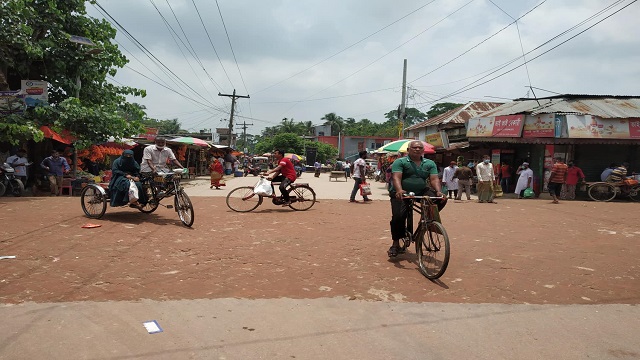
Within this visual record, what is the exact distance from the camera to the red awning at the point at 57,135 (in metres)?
13.1

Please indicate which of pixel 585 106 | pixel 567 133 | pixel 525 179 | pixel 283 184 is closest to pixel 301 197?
pixel 283 184

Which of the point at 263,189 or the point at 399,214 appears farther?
the point at 263,189

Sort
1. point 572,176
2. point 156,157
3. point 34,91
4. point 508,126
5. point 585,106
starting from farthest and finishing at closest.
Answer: point 585,106
point 508,126
point 572,176
point 34,91
point 156,157

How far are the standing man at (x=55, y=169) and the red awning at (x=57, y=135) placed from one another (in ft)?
1.93

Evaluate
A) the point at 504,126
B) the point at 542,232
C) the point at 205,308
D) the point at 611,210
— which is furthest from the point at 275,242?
the point at 504,126

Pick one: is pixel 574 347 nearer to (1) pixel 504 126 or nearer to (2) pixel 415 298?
(2) pixel 415 298

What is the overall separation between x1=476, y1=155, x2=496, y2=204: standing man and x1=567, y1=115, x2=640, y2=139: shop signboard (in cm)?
608

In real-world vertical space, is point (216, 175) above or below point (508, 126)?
below

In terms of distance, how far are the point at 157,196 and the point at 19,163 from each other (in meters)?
7.47

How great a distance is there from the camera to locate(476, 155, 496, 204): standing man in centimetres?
1386

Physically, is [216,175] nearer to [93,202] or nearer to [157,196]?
[93,202]

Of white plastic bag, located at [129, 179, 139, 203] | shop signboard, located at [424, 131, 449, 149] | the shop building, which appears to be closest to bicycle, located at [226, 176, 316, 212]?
white plastic bag, located at [129, 179, 139, 203]

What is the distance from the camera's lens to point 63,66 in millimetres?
13609

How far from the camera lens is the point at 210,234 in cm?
702
